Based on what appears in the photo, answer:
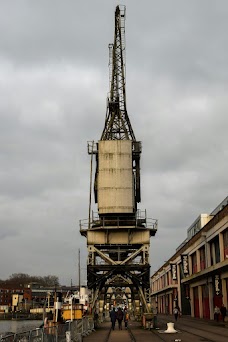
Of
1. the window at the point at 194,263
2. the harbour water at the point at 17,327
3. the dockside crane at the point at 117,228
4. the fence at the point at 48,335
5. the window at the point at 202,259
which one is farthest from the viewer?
the harbour water at the point at 17,327

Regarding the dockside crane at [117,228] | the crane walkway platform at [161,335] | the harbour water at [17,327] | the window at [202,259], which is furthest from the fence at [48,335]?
the harbour water at [17,327]

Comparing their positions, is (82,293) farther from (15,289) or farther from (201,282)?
(15,289)

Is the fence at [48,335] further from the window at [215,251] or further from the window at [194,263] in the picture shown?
the window at [194,263]

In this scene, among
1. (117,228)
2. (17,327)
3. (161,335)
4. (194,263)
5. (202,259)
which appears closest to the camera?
(161,335)

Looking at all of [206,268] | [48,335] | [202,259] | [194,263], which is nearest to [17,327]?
[194,263]

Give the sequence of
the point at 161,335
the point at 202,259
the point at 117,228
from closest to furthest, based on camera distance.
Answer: the point at 161,335, the point at 117,228, the point at 202,259

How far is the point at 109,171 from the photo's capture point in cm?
3712

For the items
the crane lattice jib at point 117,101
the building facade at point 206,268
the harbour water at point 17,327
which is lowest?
the harbour water at point 17,327

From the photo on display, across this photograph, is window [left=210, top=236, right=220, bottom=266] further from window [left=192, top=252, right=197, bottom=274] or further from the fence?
the fence

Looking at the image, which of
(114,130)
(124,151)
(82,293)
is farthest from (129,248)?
(114,130)

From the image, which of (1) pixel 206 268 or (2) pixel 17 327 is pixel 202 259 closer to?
(1) pixel 206 268

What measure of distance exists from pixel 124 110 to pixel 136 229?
13.1 metres

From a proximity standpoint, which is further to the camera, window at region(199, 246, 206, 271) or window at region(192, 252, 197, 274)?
window at region(192, 252, 197, 274)

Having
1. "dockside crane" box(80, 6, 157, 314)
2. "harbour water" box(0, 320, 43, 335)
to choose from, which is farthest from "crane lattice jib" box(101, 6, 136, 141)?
"harbour water" box(0, 320, 43, 335)
